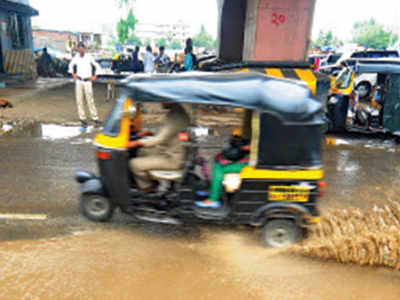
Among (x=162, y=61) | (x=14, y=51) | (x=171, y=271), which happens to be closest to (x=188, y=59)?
(x=162, y=61)

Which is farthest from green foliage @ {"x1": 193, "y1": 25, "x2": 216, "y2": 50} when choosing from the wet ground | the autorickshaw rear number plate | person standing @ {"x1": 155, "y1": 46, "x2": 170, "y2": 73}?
the autorickshaw rear number plate

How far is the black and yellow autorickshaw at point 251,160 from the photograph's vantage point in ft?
12.8

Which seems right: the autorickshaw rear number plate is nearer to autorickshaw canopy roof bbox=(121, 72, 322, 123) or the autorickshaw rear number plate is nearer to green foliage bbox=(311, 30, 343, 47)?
autorickshaw canopy roof bbox=(121, 72, 322, 123)

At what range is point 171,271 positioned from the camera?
389cm

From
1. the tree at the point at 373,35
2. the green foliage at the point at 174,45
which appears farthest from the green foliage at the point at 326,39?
the green foliage at the point at 174,45

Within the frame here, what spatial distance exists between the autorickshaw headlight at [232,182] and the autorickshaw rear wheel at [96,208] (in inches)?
62.3

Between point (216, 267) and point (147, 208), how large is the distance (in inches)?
43.3

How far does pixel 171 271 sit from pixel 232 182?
1.17m

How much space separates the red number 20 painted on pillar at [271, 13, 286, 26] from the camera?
1155 cm

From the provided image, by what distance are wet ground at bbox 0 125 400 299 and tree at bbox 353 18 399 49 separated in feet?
220

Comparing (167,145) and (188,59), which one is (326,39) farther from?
(167,145)

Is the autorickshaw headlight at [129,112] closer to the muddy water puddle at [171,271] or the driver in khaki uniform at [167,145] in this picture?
the driver in khaki uniform at [167,145]

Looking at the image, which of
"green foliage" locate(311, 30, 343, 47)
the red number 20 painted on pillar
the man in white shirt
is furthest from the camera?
"green foliage" locate(311, 30, 343, 47)

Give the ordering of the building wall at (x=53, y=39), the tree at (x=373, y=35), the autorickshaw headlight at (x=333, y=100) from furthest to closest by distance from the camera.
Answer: the tree at (x=373, y=35) → the building wall at (x=53, y=39) → the autorickshaw headlight at (x=333, y=100)
